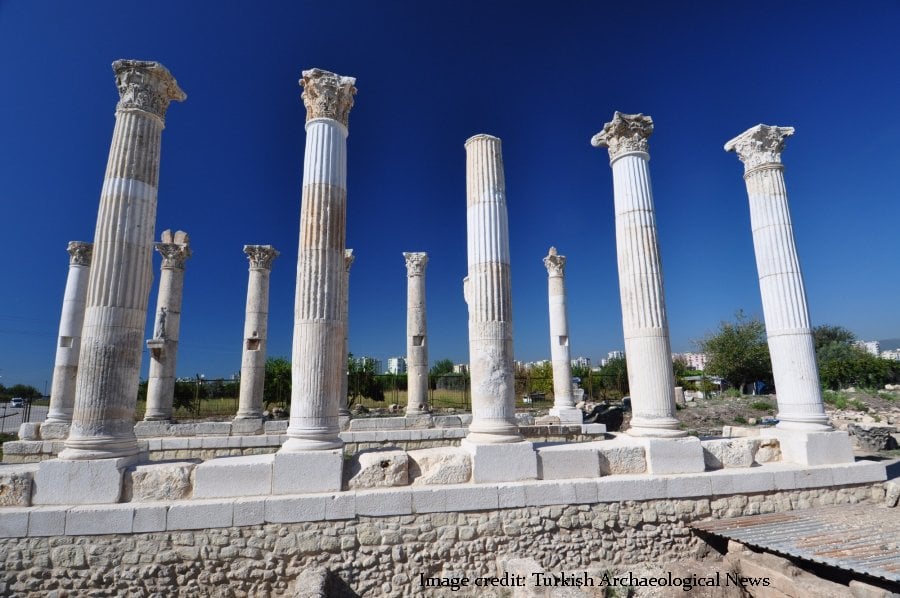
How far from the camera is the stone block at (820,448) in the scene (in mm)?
9109

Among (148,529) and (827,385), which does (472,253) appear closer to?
(148,529)

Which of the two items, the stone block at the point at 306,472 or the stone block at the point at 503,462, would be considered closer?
the stone block at the point at 306,472

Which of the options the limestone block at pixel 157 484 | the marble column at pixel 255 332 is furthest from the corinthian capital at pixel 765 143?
the marble column at pixel 255 332

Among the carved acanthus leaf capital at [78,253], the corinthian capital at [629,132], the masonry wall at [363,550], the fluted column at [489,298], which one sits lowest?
the masonry wall at [363,550]

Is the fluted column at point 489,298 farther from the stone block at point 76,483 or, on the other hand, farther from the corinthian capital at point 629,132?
the stone block at point 76,483

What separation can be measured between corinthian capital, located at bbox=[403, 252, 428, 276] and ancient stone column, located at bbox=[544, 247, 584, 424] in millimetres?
5687

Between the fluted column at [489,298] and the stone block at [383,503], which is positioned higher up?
the fluted column at [489,298]

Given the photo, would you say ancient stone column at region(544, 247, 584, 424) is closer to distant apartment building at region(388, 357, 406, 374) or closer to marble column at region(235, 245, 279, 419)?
marble column at region(235, 245, 279, 419)

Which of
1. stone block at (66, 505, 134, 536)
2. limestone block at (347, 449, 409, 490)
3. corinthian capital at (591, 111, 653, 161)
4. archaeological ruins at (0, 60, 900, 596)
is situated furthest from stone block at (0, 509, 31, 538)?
corinthian capital at (591, 111, 653, 161)

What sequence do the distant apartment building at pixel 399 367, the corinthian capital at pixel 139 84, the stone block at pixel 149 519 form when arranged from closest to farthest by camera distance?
1. the stone block at pixel 149 519
2. the corinthian capital at pixel 139 84
3. the distant apartment building at pixel 399 367

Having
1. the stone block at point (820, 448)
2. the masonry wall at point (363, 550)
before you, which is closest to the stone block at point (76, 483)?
the masonry wall at point (363, 550)

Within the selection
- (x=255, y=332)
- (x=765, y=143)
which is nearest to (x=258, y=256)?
(x=255, y=332)

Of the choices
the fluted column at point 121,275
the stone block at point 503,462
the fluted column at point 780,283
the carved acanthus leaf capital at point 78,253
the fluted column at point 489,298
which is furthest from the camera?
the carved acanthus leaf capital at point 78,253

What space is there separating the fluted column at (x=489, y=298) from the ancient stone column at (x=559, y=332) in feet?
34.7
